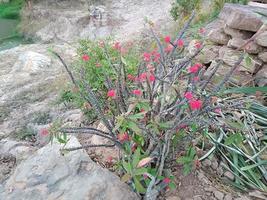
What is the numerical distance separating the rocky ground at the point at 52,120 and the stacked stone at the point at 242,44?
1.21m

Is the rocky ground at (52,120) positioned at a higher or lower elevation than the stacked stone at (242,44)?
lower

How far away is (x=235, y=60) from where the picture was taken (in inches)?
132

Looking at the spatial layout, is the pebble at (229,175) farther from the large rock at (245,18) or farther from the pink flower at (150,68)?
the large rock at (245,18)

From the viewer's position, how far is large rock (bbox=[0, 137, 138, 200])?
7.51ft


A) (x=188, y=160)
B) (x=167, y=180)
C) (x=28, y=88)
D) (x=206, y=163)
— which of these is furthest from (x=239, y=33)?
(x=28, y=88)

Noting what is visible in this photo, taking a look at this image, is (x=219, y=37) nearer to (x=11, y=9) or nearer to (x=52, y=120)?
(x=52, y=120)

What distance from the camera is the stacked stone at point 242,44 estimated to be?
10.6 feet

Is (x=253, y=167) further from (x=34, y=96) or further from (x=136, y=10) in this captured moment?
(x=136, y=10)

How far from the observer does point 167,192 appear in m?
2.38

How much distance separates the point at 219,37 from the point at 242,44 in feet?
1.15

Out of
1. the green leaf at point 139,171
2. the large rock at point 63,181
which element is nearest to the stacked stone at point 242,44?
the large rock at point 63,181

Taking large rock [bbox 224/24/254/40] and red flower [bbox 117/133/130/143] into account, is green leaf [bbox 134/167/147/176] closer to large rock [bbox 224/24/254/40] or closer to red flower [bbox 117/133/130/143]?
red flower [bbox 117/133/130/143]

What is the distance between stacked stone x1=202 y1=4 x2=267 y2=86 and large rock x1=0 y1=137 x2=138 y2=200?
59.9 inches

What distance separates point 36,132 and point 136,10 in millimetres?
6430
